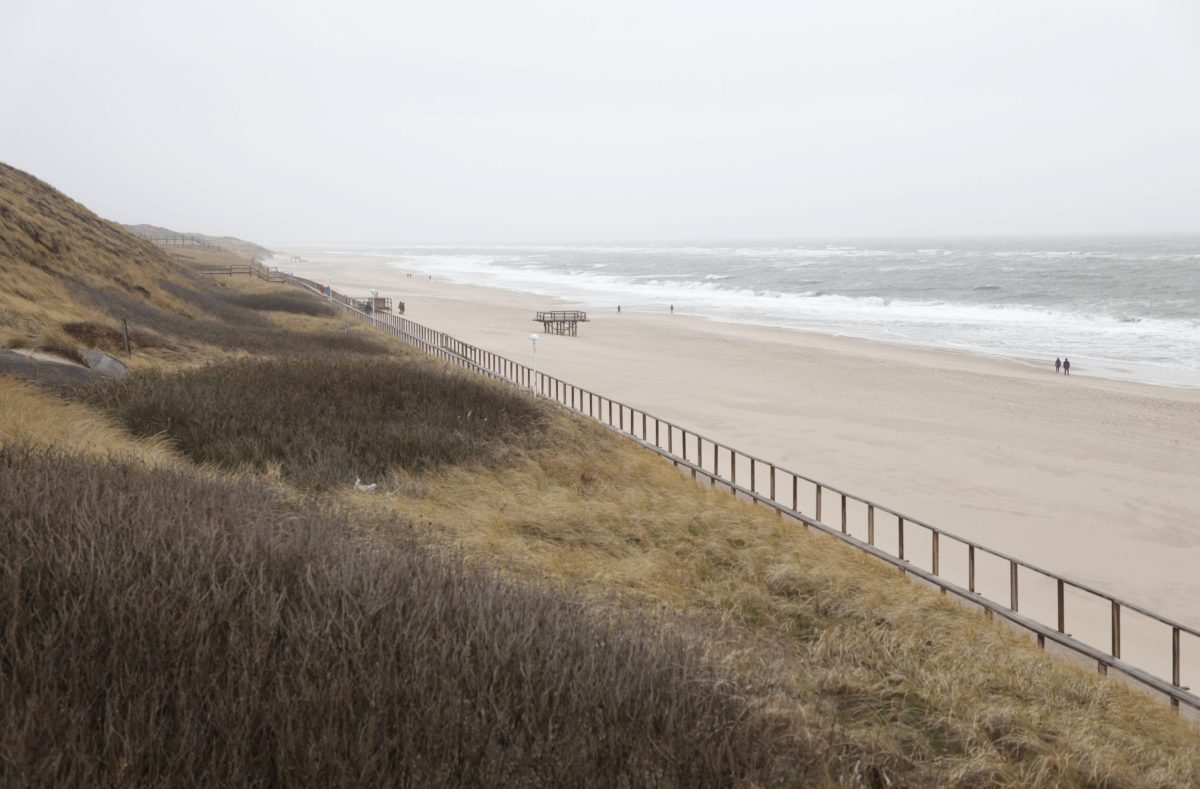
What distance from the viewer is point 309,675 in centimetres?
431

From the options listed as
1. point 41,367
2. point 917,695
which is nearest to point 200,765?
point 917,695

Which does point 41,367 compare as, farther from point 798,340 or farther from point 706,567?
point 798,340

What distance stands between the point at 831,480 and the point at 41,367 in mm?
13365

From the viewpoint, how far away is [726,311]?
217 feet

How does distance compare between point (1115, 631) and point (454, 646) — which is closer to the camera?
point (454, 646)

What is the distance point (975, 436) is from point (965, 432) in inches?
19.4

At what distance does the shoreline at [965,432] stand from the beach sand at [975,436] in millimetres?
52

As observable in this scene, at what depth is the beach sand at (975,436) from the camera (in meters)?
14.2

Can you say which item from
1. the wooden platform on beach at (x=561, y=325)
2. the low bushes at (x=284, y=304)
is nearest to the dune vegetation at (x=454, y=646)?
the low bushes at (x=284, y=304)

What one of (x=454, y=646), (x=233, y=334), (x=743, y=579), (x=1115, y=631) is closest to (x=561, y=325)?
(x=233, y=334)

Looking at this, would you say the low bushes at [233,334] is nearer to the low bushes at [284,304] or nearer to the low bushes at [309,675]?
the low bushes at [284,304]

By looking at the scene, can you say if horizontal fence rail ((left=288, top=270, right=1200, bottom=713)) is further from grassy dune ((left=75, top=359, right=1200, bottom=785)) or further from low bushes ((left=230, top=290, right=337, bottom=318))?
low bushes ((left=230, top=290, right=337, bottom=318))

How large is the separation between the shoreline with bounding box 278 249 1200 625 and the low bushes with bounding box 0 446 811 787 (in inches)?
396

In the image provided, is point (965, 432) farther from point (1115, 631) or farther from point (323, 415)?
point (323, 415)
